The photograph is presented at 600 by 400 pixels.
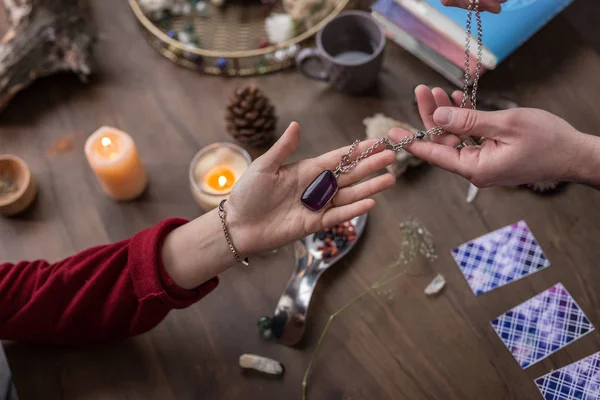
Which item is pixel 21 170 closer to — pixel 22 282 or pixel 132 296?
pixel 22 282

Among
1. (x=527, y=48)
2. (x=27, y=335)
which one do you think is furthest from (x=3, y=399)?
(x=527, y=48)

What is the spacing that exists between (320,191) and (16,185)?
1.98ft

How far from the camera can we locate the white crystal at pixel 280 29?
1188mm

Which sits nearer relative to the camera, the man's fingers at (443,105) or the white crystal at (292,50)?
the man's fingers at (443,105)

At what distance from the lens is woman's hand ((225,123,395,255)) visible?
0.85m

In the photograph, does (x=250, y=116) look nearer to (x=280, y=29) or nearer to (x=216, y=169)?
(x=216, y=169)

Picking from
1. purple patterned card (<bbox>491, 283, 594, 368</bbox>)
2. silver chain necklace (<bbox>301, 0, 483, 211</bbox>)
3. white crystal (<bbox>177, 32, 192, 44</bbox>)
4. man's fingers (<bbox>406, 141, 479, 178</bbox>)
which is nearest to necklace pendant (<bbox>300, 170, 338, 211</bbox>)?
silver chain necklace (<bbox>301, 0, 483, 211</bbox>)

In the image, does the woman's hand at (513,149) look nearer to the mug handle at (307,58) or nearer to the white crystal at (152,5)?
the mug handle at (307,58)

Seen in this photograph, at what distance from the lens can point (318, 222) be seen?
0.87m

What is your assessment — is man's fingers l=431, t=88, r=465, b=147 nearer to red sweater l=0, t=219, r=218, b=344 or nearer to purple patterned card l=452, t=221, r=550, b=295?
purple patterned card l=452, t=221, r=550, b=295

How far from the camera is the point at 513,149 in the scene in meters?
0.85

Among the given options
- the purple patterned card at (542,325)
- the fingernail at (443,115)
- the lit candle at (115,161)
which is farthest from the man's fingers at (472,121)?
the lit candle at (115,161)

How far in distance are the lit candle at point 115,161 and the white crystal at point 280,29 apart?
39 centimetres

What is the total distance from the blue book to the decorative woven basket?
0.79 feet
